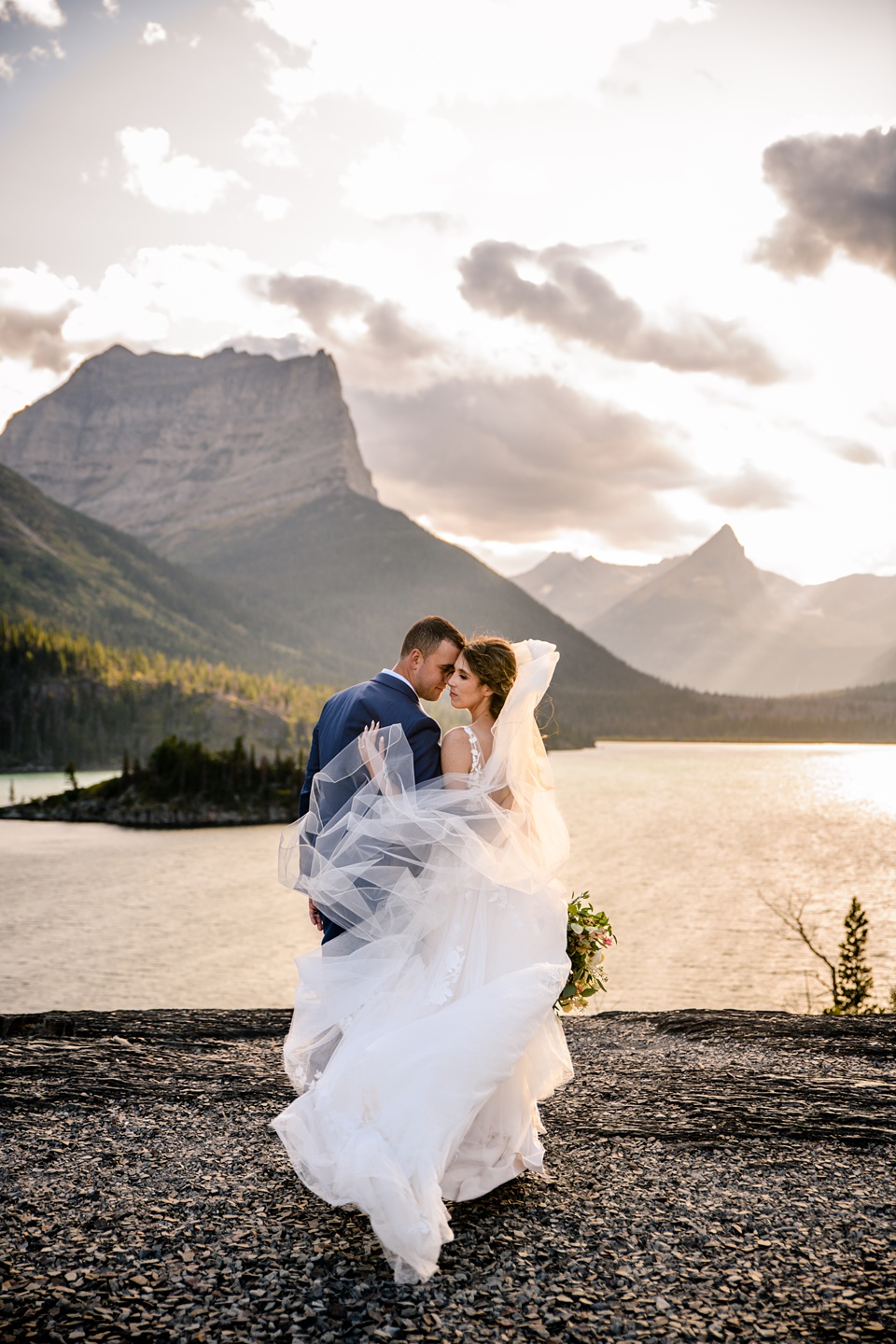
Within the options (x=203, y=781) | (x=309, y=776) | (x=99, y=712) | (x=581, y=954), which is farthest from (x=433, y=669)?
(x=99, y=712)

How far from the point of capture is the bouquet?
5801mm

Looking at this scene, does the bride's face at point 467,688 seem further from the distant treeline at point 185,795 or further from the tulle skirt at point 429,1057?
the distant treeline at point 185,795

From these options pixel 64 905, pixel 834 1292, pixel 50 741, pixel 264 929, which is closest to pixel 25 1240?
pixel 834 1292

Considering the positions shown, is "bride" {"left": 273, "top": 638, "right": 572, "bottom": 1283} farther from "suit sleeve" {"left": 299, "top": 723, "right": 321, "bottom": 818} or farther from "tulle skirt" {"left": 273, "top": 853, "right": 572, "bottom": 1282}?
"suit sleeve" {"left": 299, "top": 723, "right": 321, "bottom": 818}

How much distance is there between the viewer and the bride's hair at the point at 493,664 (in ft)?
17.5

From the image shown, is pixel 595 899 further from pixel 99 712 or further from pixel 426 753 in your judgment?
pixel 99 712

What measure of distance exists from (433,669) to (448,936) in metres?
1.52

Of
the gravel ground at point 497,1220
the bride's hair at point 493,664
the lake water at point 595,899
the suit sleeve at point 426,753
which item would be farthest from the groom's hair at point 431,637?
the lake water at point 595,899

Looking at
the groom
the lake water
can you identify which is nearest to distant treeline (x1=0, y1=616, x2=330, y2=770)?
the lake water

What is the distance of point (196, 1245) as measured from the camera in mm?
4785

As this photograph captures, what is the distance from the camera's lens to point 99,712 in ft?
416

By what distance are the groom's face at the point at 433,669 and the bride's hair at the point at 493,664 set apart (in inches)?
4.1

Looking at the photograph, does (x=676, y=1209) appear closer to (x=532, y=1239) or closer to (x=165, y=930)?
(x=532, y=1239)

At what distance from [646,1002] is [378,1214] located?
60.7ft
